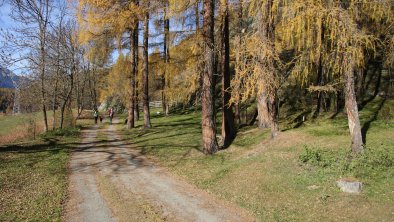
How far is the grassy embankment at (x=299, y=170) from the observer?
7.27 m

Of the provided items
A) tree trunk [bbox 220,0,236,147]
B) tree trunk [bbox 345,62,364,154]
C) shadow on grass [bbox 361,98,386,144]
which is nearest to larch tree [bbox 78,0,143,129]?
tree trunk [bbox 220,0,236,147]

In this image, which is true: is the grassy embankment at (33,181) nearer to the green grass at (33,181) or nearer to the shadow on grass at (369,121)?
the green grass at (33,181)

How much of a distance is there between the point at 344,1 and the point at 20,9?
55.6 ft

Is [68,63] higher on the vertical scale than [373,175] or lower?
higher

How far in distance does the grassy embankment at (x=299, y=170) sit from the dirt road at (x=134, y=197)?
571 mm

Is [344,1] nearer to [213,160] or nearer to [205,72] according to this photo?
[205,72]

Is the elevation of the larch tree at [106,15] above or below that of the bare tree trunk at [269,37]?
above

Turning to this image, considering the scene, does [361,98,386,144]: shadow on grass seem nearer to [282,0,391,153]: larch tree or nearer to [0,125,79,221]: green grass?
[282,0,391,153]: larch tree

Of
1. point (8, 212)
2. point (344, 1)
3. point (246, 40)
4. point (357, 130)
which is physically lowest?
point (8, 212)

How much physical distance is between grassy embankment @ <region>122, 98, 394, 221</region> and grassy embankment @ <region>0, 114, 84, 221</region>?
3.69m

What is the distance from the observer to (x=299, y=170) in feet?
31.7

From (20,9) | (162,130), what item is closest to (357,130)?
(162,130)

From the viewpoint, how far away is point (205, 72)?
13297 mm

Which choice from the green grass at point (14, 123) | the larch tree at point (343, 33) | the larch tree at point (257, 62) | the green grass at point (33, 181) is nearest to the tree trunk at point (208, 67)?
the larch tree at point (257, 62)
